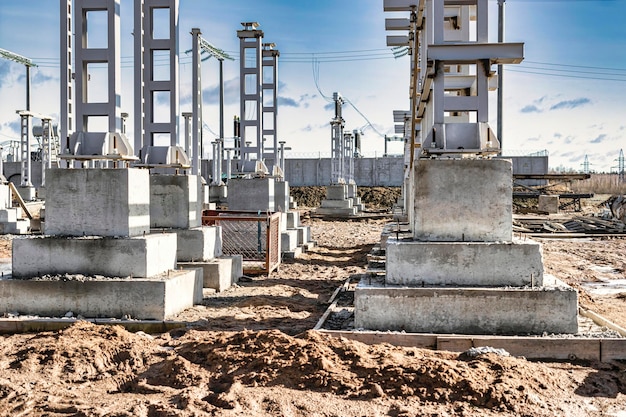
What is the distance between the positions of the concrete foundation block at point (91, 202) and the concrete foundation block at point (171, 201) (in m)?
2.39

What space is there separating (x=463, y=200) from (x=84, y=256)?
444cm

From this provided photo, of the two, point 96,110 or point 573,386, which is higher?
point 96,110

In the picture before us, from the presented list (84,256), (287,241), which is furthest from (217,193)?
(84,256)

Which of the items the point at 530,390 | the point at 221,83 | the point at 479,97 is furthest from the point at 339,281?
the point at 221,83

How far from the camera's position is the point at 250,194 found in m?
15.9

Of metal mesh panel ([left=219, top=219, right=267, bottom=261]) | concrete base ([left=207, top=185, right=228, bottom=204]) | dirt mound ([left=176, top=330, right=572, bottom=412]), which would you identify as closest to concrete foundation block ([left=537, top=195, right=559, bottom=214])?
concrete base ([left=207, top=185, right=228, bottom=204])

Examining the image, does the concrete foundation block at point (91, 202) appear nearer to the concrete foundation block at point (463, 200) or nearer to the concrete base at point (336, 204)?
the concrete foundation block at point (463, 200)

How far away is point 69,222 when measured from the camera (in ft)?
26.2

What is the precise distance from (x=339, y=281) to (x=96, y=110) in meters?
5.21

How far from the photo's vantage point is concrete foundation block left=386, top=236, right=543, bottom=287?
6965 millimetres

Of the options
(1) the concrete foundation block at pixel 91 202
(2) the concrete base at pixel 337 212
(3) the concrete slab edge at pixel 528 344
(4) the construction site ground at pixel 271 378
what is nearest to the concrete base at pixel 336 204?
(2) the concrete base at pixel 337 212

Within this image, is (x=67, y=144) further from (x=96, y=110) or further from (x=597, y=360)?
(x=597, y=360)

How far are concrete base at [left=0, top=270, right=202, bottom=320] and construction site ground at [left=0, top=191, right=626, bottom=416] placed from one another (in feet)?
1.56

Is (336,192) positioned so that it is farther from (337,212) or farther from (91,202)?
(91,202)
